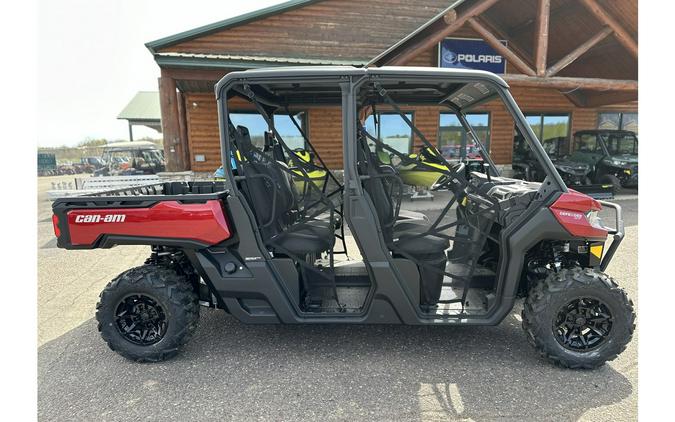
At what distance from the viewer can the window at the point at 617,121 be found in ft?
42.7

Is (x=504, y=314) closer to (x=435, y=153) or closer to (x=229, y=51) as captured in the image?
(x=435, y=153)

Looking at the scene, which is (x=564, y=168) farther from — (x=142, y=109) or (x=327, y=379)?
(x=142, y=109)

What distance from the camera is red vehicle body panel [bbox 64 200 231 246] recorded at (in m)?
2.54

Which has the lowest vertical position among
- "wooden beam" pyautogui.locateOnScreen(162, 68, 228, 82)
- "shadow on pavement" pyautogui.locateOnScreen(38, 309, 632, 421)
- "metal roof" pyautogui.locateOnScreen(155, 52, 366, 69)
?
"shadow on pavement" pyautogui.locateOnScreen(38, 309, 632, 421)

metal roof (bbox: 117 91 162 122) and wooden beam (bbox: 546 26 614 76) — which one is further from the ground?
metal roof (bbox: 117 91 162 122)

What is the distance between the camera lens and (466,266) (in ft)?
10.5

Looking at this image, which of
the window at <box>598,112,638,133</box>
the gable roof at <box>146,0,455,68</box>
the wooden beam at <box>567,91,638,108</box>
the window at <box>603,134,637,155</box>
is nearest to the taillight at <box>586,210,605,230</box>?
the gable roof at <box>146,0,455,68</box>

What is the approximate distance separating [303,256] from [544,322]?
1.85 m

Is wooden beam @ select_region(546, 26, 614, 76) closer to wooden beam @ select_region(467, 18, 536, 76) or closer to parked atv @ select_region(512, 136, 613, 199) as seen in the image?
wooden beam @ select_region(467, 18, 536, 76)

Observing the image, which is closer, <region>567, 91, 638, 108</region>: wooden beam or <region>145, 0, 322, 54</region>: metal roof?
<region>145, 0, 322, 54</region>: metal roof

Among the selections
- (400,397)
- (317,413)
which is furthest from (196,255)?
(400,397)

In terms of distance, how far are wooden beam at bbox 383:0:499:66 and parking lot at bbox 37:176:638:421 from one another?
23.6ft

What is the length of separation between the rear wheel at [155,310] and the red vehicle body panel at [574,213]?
2.78m

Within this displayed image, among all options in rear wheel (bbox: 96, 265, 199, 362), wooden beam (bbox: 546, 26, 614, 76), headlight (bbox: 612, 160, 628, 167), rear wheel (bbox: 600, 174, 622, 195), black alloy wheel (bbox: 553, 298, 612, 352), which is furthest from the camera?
headlight (bbox: 612, 160, 628, 167)
